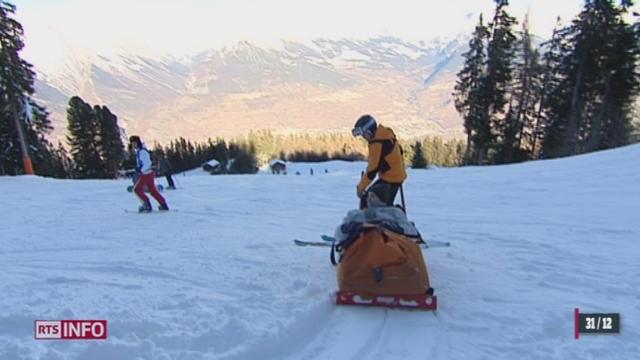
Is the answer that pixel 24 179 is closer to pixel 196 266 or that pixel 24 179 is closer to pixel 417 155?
pixel 196 266

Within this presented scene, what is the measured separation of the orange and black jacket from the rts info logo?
12.1 feet

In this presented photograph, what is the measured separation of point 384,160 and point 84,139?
4937 centimetres

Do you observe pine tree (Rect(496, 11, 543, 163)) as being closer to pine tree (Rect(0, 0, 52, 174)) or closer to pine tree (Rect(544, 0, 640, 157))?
pine tree (Rect(544, 0, 640, 157))

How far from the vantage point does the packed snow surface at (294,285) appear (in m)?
4.11

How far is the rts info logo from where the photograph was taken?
3.91m

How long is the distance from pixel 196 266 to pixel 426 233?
4.71 meters

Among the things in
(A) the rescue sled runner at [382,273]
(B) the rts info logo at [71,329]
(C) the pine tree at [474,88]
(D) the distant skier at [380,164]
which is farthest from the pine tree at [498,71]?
(B) the rts info logo at [71,329]

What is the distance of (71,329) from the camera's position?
405 centimetres

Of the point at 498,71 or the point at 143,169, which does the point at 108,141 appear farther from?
the point at 143,169

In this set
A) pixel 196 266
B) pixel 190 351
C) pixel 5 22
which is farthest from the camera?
pixel 5 22

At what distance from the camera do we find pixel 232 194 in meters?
16.5

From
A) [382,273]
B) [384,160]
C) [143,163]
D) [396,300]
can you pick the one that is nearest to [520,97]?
[143,163]

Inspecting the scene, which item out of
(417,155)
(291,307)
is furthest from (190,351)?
(417,155)

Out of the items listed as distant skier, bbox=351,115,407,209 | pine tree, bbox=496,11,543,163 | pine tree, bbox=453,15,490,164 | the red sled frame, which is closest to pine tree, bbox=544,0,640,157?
pine tree, bbox=496,11,543,163
